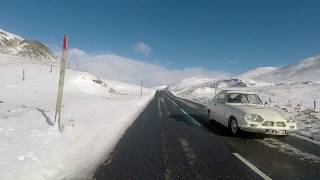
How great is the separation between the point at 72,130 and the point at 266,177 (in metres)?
6.23

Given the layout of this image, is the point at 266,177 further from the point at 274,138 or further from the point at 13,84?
the point at 13,84

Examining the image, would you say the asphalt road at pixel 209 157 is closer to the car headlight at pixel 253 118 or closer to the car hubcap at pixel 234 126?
Result: the car hubcap at pixel 234 126

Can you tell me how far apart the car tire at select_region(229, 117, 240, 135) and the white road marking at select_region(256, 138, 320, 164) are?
0.80 meters

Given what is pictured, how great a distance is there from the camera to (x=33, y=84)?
117 feet

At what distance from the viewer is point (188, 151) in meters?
7.69

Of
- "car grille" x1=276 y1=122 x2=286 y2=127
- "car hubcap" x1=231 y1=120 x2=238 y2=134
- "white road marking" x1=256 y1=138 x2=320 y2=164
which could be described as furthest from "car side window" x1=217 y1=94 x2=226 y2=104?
"car grille" x1=276 y1=122 x2=286 y2=127

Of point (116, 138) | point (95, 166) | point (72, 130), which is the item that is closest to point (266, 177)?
point (95, 166)

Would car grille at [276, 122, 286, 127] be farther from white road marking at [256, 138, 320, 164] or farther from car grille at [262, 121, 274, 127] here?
white road marking at [256, 138, 320, 164]

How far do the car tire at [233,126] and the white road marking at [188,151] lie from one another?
201 centimetres

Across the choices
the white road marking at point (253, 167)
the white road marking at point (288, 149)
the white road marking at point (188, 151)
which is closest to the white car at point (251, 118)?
the white road marking at point (288, 149)

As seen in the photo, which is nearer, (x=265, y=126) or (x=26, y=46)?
(x=265, y=126)

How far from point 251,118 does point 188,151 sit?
2.93 m

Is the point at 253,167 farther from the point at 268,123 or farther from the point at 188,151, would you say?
the point at 268,123

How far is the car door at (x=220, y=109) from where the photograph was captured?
11.7 metres
